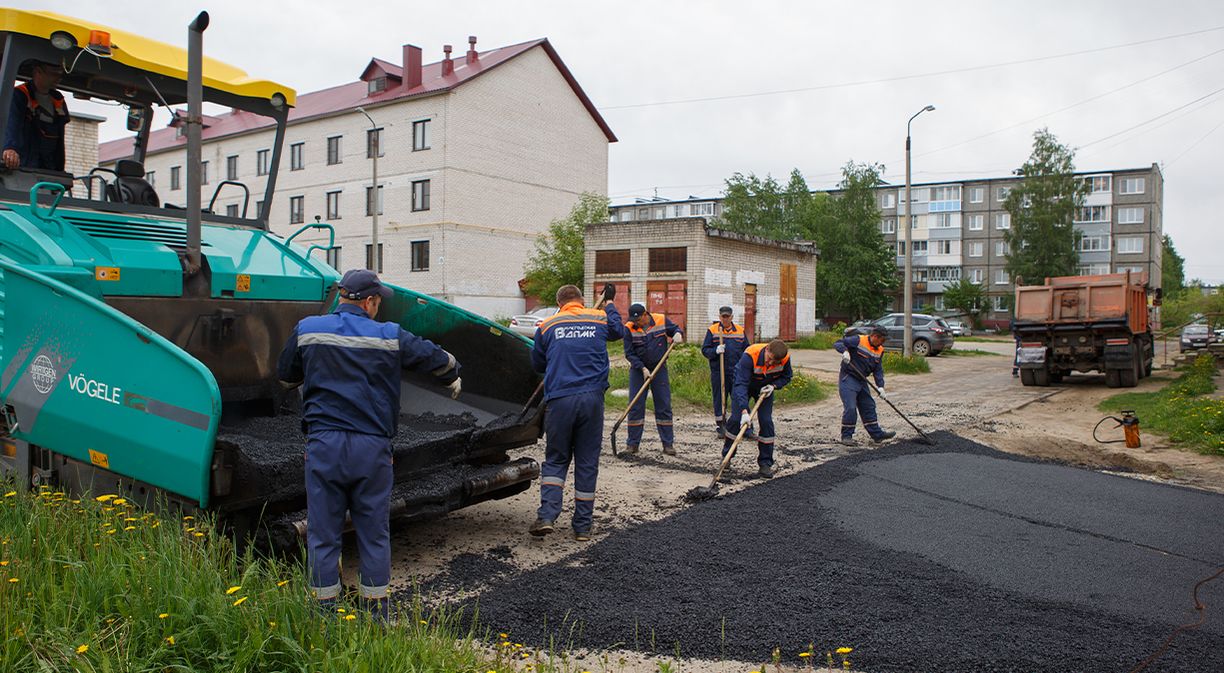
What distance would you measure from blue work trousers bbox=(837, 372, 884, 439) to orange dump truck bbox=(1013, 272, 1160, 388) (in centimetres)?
786

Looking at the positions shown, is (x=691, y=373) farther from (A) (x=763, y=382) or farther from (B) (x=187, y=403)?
(B) (x=187, y=403)

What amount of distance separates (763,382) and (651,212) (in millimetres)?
61359

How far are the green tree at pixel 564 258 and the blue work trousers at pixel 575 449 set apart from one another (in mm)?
21832

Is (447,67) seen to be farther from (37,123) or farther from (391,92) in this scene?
(37,123)

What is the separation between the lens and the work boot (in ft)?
17.3

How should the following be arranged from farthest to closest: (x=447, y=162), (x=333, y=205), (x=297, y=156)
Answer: (x=297, y=156) < (x=333, y=205) < (x=447, y=162)

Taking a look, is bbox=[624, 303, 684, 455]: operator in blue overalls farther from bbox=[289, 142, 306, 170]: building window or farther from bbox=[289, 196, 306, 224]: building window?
bbox=[289, 196, 306, 224]: building window

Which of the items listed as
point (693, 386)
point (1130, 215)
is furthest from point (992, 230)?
point (693, 386)

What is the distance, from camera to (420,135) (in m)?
31.5

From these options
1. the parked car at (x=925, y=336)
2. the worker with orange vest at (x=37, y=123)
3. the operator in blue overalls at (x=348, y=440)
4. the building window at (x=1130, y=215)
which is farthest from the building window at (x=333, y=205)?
the building window at (x=1130, y=215)

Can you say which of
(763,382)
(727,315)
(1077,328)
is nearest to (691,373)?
(727,315)

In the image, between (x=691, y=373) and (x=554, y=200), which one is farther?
(x=554, y=200)

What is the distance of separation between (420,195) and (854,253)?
22642mm

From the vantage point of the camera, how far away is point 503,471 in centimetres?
515
